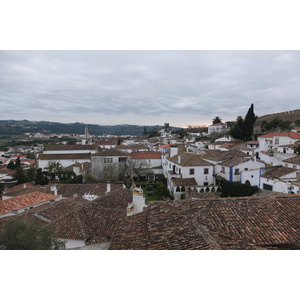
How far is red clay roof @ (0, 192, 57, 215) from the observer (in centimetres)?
1041

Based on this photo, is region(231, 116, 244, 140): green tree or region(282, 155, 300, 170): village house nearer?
region(282, 155, 300, 170): village house

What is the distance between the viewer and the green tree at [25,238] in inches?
184

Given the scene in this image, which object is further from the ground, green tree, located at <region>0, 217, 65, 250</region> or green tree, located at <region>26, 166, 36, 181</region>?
green tree, located at <region>0, 217, 65, 250</region>

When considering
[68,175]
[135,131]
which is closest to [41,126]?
[135,131]

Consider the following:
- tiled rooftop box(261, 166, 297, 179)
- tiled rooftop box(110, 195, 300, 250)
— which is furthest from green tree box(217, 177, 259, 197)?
tiled rooftop box(110, 195, 300, 250)

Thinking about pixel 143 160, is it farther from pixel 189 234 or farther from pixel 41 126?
pixel 41 126

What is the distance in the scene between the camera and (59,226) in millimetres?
7570

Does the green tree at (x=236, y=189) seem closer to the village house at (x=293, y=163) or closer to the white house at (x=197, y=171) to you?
the white house at (x=197, y=171)

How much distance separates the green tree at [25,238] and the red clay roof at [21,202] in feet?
20.2

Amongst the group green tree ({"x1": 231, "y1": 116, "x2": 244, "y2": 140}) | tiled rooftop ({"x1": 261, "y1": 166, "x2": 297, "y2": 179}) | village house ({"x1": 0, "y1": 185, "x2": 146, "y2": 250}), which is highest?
green tree ({"x1": 231, "y1": 116, "x2": 244, "y2": 140})

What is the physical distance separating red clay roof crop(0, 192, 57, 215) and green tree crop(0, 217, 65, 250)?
6153 millimetres

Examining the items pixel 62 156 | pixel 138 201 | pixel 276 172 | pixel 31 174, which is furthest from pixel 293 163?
pixel 62 156

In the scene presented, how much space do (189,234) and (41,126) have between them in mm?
102942

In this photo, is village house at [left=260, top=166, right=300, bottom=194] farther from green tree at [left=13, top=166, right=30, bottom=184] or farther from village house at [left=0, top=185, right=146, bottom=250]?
green tree at [left=13, top=166, right=30, bottom=184]
